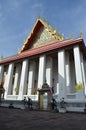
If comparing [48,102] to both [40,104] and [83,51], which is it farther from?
[83,51]

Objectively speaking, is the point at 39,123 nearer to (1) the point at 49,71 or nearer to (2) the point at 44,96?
(2) the point at 44,96

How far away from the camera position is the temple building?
15052 millimetres

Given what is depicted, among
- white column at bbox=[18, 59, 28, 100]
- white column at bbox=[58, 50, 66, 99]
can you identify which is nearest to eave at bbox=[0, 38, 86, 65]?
white column at bbox=[58, 50, 66, 99]

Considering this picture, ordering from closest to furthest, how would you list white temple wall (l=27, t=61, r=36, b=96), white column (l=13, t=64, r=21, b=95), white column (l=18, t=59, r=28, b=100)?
1. white column (l=18, t=59, r=28, b=100)
2. white temple wall (l=27, t=61, r=36, b=96)
3. white column (l=13, t=64, r=21, b=95)

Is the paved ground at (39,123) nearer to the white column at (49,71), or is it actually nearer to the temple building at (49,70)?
the temple building at (49,70)

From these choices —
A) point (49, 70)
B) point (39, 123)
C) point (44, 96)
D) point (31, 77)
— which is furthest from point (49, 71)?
point (39, 123)

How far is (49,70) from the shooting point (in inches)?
726

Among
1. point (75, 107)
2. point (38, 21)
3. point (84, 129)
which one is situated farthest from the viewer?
point (38, 21)

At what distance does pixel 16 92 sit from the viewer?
65.1ft

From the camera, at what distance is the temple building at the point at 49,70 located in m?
15.1

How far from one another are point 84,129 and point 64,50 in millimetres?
12827

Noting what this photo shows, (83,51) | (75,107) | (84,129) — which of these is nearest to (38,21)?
(83,51)

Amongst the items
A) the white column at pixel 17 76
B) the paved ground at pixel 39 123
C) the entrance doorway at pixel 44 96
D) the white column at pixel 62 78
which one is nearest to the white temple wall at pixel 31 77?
the white column at pixel 17 76

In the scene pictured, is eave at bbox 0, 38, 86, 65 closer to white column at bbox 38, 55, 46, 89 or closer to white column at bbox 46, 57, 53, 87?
white column at bbox 38, 55, 46, 89
